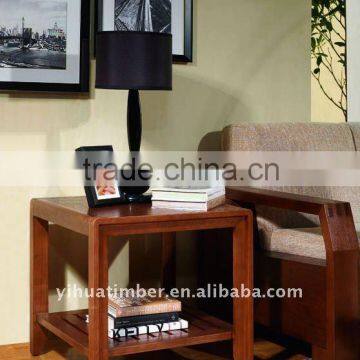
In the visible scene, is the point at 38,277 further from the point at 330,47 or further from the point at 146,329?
the point at 330,47

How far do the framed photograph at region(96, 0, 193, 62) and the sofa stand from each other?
0.37 m

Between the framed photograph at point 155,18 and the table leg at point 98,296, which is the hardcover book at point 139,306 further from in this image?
the framed photograph at point 155,18

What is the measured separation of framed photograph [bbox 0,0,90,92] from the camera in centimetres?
252

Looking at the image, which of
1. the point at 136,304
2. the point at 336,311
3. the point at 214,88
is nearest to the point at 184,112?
the point at 214,88

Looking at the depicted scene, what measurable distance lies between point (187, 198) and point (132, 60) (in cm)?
44

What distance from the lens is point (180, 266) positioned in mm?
2891

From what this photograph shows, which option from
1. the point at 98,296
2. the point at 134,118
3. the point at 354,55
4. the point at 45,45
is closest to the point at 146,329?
the point at 98,296

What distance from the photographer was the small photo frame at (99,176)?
7.36 feet

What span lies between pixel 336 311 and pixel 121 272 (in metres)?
0.94

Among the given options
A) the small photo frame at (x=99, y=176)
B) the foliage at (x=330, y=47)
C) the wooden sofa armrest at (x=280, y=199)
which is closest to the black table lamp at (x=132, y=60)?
the small photo frame at (x=99, y=176)

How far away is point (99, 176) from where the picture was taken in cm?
228

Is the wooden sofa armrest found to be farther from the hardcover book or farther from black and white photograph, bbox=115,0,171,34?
black and white photograph, bbox=115,0,171,34

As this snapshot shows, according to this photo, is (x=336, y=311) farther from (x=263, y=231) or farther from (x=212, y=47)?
(x=212, y=47)

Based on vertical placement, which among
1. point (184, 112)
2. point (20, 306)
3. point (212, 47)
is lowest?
point (20, 306)
